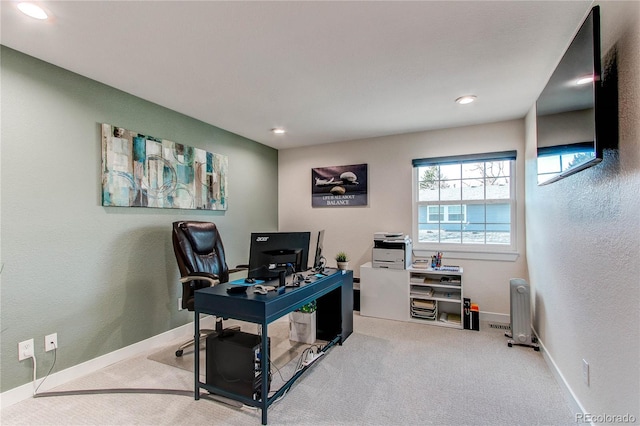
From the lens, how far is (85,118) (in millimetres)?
2467

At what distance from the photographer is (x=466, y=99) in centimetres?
292

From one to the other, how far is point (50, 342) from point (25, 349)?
0.14m

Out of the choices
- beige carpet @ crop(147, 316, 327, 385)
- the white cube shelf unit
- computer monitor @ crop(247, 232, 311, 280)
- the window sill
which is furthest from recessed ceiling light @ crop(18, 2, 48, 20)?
the window sill

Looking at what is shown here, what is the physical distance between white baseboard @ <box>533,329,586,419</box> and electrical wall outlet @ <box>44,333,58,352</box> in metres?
3.56

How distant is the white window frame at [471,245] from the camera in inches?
141

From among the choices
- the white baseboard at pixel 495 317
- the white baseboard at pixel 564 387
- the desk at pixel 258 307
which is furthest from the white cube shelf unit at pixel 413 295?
the desk at pixel 258 307

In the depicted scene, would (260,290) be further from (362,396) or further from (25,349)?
(25,349)

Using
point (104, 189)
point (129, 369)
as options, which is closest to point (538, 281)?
point (129, 369)

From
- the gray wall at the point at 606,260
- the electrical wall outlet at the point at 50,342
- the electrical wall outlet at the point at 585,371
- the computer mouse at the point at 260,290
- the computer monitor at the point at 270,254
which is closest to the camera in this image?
the gray wall at the point at 606,260

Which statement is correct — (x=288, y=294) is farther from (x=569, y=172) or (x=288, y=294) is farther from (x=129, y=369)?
(x=569, y=172)

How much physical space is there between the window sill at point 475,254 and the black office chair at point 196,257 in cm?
252

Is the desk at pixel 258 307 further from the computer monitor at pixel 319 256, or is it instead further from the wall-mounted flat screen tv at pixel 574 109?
the wall-mounted flat screen tv at pixel 574 109
